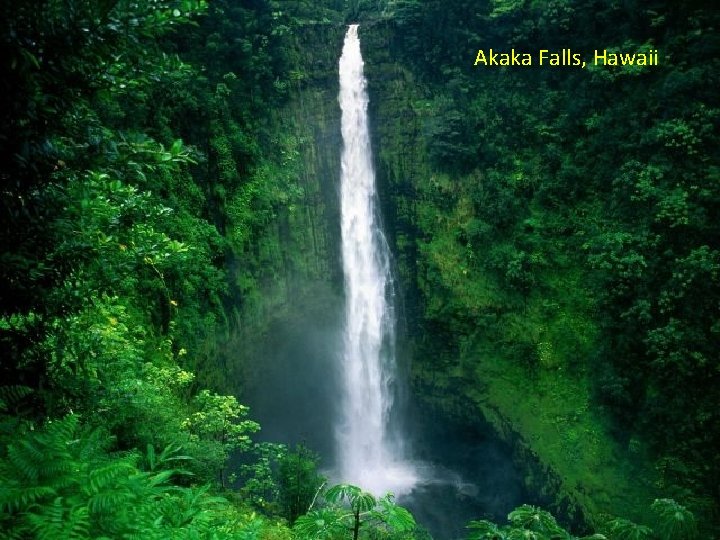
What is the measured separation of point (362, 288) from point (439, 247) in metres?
2.87

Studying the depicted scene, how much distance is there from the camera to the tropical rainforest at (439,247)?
21.2 feet

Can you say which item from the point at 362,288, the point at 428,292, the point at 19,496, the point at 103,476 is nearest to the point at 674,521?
the point at 103,476

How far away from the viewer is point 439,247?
1547 cm

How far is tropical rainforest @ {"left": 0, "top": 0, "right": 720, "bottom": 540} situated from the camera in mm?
6477

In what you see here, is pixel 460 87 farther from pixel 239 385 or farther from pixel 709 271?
pixel 239 385

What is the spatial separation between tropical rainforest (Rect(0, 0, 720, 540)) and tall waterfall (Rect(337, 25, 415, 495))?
18.7 inches

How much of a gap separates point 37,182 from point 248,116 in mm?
11962

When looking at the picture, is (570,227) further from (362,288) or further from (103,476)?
(103,476)

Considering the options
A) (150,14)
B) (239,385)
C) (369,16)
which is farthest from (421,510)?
(369,16)

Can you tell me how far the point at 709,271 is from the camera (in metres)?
10.7

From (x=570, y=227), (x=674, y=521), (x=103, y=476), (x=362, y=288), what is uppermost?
(x=570, y=227)

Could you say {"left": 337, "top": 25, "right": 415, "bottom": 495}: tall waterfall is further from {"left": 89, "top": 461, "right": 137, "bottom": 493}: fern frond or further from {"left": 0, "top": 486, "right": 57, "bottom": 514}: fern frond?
{"left": 0, "top": 486, "right": 57, "bottom": 514}: fern frond

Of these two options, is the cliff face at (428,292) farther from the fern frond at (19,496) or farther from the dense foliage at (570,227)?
the fern frond at (19,496)

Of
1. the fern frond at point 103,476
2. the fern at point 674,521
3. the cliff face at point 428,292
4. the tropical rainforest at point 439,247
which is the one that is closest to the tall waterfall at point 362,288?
the cliff face at point 428,292
